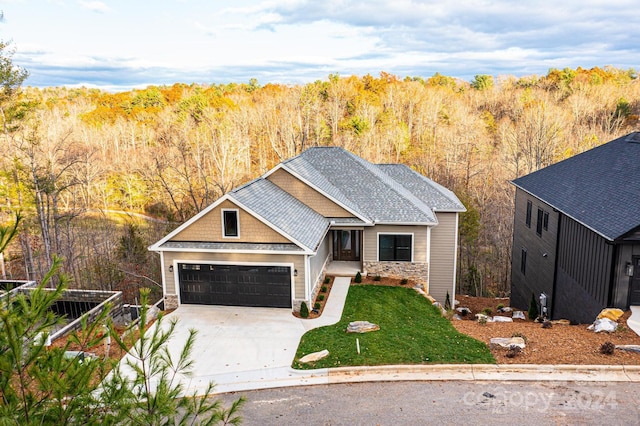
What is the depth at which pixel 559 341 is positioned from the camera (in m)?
13.2

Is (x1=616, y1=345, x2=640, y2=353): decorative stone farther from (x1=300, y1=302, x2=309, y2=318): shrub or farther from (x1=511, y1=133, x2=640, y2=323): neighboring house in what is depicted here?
(x1=300, y1=302, x2=309, y2=318): shrub

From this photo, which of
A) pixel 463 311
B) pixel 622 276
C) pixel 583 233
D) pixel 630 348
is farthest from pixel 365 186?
pixel 630 348

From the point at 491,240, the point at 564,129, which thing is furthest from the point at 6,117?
the point at 564,129

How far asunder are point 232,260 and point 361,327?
5.28 meters

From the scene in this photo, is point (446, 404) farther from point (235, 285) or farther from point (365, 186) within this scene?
point (365, 186)

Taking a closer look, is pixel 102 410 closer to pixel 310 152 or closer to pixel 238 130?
pixel 310 152

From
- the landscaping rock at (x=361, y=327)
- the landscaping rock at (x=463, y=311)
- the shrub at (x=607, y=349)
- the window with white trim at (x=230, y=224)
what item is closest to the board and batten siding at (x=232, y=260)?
the window with white trim at (x=230, y=224)

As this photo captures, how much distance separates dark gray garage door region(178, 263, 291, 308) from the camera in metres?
16.5

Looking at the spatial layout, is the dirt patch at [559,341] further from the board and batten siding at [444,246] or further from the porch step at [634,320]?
the board and batten siding at [444,246]

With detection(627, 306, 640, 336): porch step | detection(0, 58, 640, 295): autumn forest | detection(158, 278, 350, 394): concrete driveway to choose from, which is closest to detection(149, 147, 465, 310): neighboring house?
detection(158, 278, 350, 394): concrete driveway

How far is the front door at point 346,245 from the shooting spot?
73.6 feet

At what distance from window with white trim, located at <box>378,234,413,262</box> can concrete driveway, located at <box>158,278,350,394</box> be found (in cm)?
338

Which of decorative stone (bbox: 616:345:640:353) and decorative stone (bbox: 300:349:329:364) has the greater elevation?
decorative stone (bbox: 616:345:640:353)

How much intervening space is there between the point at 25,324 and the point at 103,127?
56.0 m
